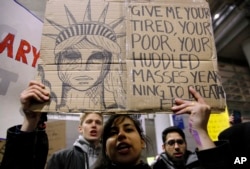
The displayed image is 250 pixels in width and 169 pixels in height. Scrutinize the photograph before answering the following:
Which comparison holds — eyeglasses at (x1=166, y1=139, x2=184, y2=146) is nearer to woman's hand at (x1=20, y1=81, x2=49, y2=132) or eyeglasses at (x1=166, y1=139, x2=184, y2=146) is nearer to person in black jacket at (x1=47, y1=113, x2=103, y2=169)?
person in black jacket at (x1=47, y1=113, x2=103, y2=169)

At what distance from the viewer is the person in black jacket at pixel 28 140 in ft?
3.03

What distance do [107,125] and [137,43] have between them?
1.57 feet

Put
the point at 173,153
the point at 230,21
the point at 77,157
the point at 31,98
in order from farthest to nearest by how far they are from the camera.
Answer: the point at 230,21, the point at 173,153, the point at 77,157, the point at 31,98

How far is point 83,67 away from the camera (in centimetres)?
98

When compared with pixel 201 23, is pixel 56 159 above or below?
below

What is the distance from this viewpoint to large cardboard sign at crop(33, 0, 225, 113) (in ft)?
3.11

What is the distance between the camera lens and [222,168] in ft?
2.90

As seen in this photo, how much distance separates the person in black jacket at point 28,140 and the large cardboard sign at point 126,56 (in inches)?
1.6

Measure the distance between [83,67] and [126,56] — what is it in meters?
0.17

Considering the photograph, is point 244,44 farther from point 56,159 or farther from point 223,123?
point 56,159

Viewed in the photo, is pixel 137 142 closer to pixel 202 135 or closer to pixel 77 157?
pixel 202 135

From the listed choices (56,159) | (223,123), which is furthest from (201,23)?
(223,123)

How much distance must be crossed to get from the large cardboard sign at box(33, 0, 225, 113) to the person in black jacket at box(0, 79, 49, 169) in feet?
0.13

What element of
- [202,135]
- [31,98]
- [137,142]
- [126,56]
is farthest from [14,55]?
[202,135]
